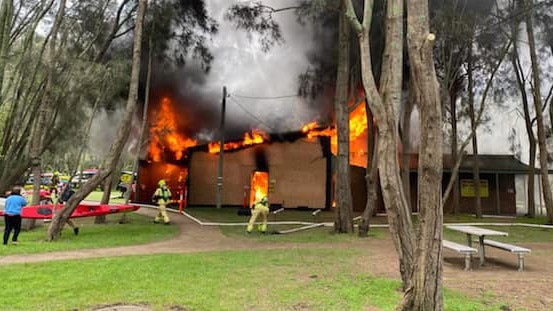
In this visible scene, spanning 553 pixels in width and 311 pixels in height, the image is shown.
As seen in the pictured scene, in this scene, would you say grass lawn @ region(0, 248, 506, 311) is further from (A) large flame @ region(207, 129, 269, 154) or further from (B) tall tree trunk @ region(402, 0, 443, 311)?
(A) large flame @ region(207, 129, 269, 154)

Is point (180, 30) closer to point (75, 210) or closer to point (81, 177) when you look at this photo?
point (81, 177)

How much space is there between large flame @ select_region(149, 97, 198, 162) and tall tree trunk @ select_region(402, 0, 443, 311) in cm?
1901

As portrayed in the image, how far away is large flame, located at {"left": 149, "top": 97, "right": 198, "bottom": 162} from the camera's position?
2155cm

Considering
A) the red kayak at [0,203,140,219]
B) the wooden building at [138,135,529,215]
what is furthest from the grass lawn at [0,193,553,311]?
the wooden building at [138,135,529,215]

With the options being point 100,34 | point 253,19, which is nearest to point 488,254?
point 253,19

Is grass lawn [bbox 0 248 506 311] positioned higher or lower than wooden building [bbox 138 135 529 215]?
lower

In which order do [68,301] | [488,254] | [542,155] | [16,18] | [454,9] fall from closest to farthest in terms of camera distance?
[68,301], [488,254], [16,18], [454,9], [542,155]

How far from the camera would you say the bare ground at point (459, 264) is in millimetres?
5074

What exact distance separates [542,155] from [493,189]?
725cm

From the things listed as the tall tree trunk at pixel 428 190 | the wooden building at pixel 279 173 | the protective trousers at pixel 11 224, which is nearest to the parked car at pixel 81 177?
the wooden building at pixel 279 173

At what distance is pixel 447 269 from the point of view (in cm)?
685

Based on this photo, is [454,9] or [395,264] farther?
[454,9]

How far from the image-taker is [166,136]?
2197cm

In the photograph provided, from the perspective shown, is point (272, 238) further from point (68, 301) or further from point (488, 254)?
point (68, 301)
